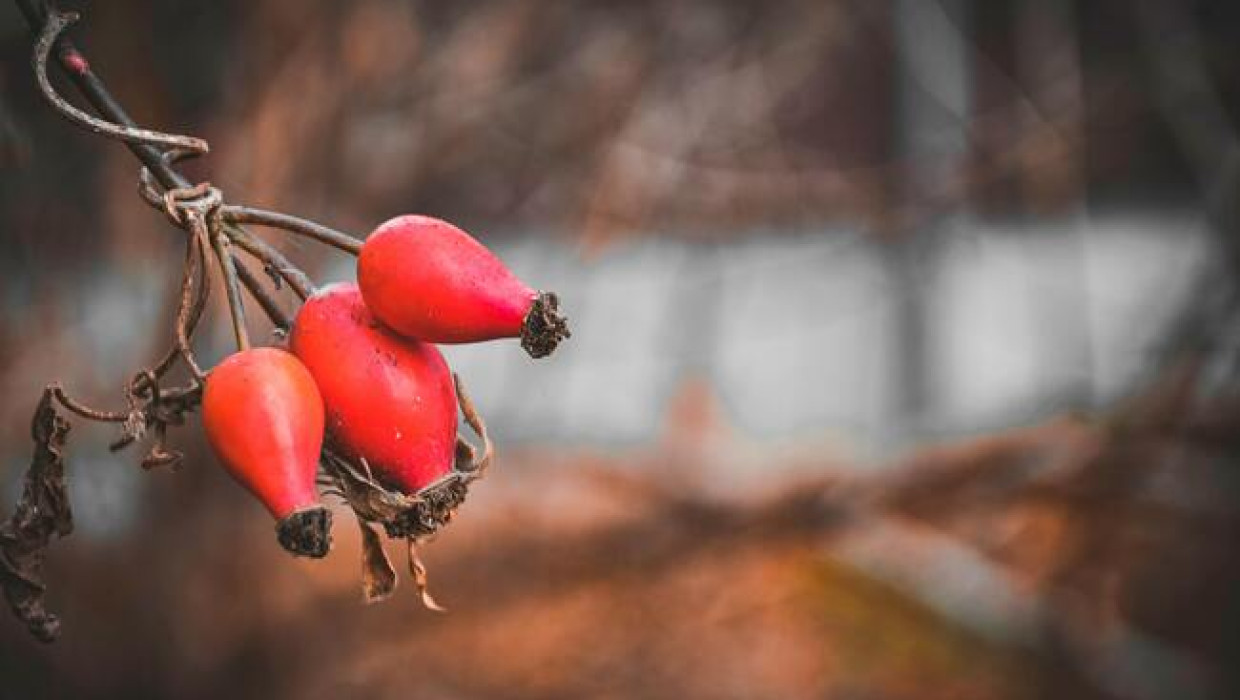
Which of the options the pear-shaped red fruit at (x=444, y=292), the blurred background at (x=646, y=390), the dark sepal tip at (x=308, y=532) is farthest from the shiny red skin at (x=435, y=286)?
the blurred background at (x=646, y=390)

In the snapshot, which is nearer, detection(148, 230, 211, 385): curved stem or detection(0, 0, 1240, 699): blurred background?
detection(148, 230, 211, 385): curved stem

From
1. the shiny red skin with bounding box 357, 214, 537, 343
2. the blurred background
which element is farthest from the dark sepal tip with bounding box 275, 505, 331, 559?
the blurred background

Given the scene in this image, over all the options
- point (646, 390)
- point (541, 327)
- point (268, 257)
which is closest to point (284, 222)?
point (268, 257)

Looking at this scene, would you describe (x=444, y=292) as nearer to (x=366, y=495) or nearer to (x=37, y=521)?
(x=366, y=495)

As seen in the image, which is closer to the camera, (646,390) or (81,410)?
(81,410)

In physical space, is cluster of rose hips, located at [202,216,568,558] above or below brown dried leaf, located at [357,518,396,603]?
above

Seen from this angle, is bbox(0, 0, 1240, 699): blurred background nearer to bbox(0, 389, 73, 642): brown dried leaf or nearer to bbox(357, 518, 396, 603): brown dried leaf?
bbox(0, 389, 73, 642): brown dried leaf

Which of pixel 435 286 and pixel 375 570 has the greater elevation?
pixel 435 286

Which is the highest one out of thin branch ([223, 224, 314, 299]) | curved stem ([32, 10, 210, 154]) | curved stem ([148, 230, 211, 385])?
curved stem ([32, 10, 210, 154])
